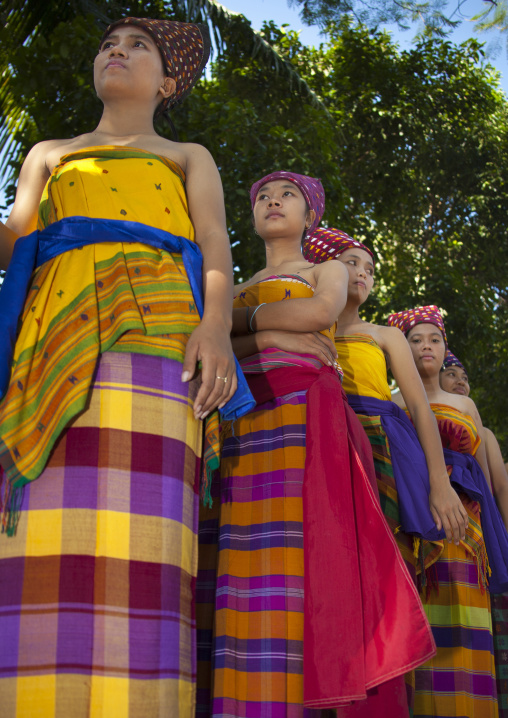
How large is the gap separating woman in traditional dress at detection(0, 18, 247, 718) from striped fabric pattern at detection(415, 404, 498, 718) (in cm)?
231

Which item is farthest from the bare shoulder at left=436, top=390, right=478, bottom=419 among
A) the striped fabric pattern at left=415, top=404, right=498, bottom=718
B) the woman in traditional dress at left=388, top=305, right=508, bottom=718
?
the striped fabric pattern at left=415, top=404, right=498, bottom=718

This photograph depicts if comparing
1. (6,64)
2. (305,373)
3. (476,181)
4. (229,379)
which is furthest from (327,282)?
(476,181)

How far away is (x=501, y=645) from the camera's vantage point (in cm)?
→ 470

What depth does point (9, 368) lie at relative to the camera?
1912mm

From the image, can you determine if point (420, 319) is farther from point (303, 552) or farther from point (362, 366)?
point (303, 552)

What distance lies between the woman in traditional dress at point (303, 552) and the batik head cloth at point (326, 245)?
3.23 feet

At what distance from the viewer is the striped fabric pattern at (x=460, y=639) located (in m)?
3.72

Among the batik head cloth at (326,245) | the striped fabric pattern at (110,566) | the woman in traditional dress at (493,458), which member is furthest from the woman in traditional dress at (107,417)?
the woman in traditional dress at (493,458)

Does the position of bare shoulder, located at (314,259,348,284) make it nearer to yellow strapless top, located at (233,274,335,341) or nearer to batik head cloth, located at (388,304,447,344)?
yellow strapless top, located at (233,274,335,341)

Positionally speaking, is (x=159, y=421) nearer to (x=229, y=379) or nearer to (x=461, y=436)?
(x=229, y=379)

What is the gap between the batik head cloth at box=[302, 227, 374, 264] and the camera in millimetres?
3871

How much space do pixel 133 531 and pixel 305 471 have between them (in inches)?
31.2

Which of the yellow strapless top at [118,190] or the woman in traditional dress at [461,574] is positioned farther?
the woman in traditional dress at [461,574]

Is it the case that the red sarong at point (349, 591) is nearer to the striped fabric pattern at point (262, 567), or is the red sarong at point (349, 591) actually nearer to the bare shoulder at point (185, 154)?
the striped fabric pattern at point (262, 567)
